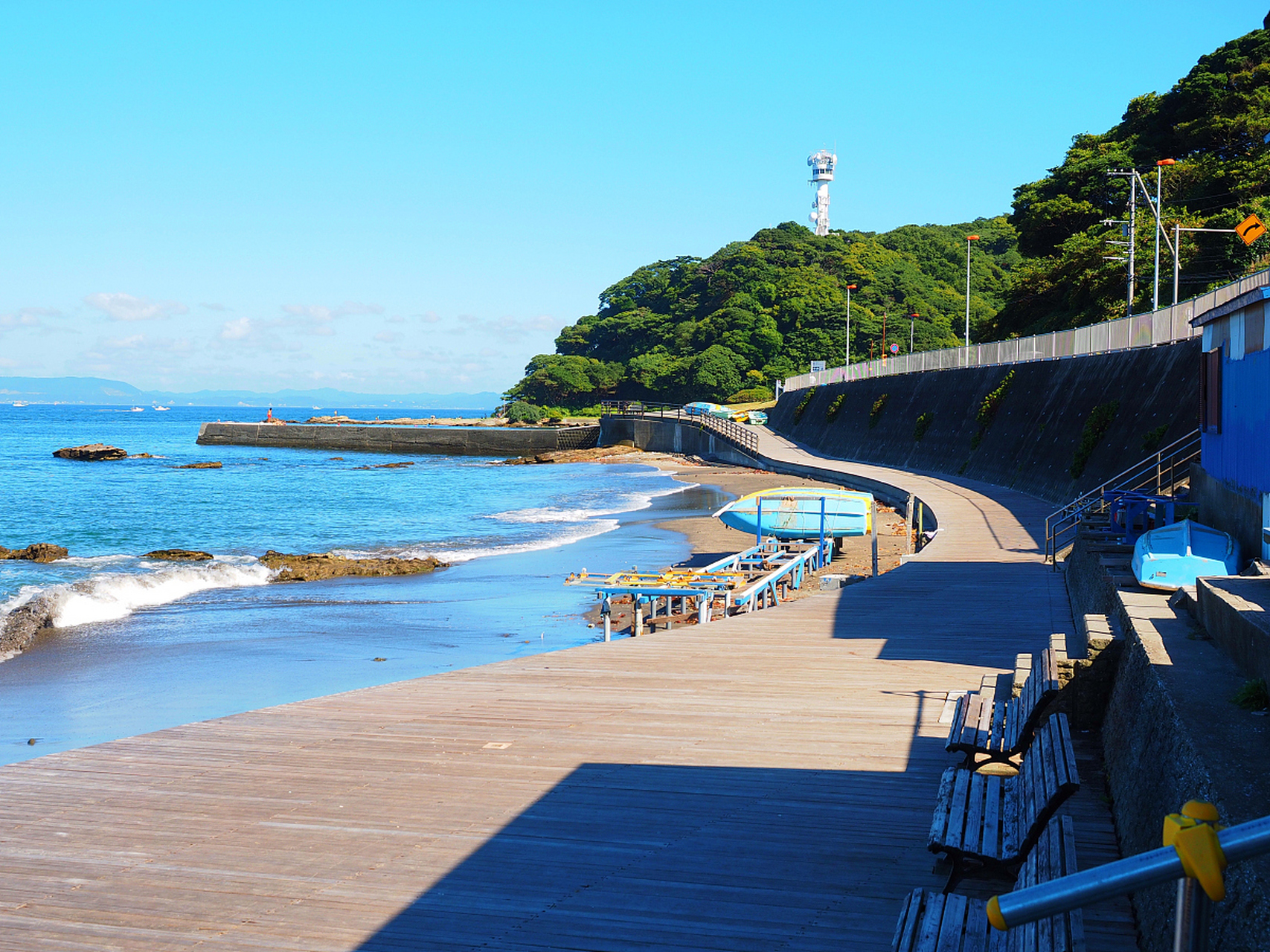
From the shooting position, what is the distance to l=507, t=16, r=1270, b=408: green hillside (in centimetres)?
4631

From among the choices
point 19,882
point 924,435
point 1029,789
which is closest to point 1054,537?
point 1029,789

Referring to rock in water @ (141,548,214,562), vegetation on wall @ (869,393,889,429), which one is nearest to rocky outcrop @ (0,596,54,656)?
rock in water @ (141,548,214,562)

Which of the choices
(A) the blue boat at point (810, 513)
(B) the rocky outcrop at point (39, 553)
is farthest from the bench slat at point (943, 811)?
(B) the rocky outcrop at point (39, 553)

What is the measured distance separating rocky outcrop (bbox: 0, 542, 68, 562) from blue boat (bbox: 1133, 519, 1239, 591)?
26.3 metres

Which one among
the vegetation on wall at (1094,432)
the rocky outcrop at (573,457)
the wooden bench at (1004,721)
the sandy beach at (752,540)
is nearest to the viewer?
the wooden bench at (1004,721)

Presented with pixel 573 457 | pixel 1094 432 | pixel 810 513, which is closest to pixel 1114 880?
pixel 810 513

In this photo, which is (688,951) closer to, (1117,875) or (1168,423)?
(1117,875)

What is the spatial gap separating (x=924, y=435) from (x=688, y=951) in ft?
124

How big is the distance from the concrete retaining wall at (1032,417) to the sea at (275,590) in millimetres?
8422

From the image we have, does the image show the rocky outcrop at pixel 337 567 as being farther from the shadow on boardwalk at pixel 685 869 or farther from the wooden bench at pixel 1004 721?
the wooden bench at pixel 1004 721

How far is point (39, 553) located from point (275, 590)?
9.46 m

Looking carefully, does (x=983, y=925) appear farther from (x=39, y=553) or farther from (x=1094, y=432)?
(x=39, y=553)

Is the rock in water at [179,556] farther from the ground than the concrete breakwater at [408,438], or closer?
closer

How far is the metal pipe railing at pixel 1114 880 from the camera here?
5.65ft
